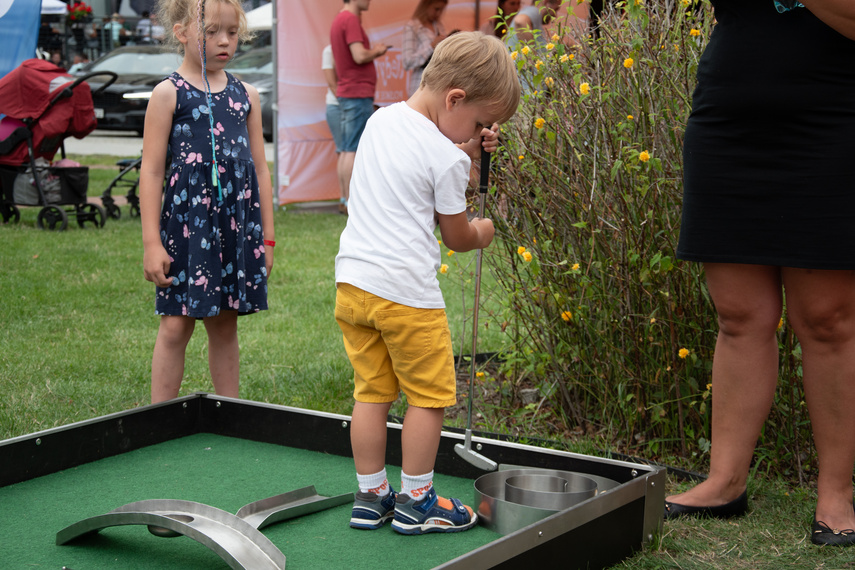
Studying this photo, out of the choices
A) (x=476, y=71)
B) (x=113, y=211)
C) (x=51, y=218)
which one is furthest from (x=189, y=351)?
(x=113, y=211)

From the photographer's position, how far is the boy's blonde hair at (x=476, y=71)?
2281mm

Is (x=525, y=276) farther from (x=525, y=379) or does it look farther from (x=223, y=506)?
(x=223, y=506)

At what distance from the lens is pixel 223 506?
2.63 meters

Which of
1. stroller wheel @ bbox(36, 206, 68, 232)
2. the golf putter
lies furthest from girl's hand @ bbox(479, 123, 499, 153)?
stroller wheel @ bbox(36, 206, 68, 232)

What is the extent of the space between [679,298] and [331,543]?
1354 millimetres

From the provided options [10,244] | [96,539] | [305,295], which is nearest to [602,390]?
[96,539]

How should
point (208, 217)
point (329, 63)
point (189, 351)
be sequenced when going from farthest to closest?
point (329, 63) → point (189, 351) → point (208, 217)

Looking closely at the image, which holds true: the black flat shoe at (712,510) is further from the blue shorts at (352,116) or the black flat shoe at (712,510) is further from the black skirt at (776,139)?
the blue shorts at (352,116)

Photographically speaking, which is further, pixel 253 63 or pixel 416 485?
pixel 253 63

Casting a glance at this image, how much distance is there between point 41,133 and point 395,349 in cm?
572

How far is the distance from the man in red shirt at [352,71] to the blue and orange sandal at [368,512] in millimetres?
5694

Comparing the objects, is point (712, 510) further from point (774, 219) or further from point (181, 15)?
point (181, 15)

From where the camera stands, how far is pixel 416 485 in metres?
2.38

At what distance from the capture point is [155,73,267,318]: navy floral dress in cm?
300
